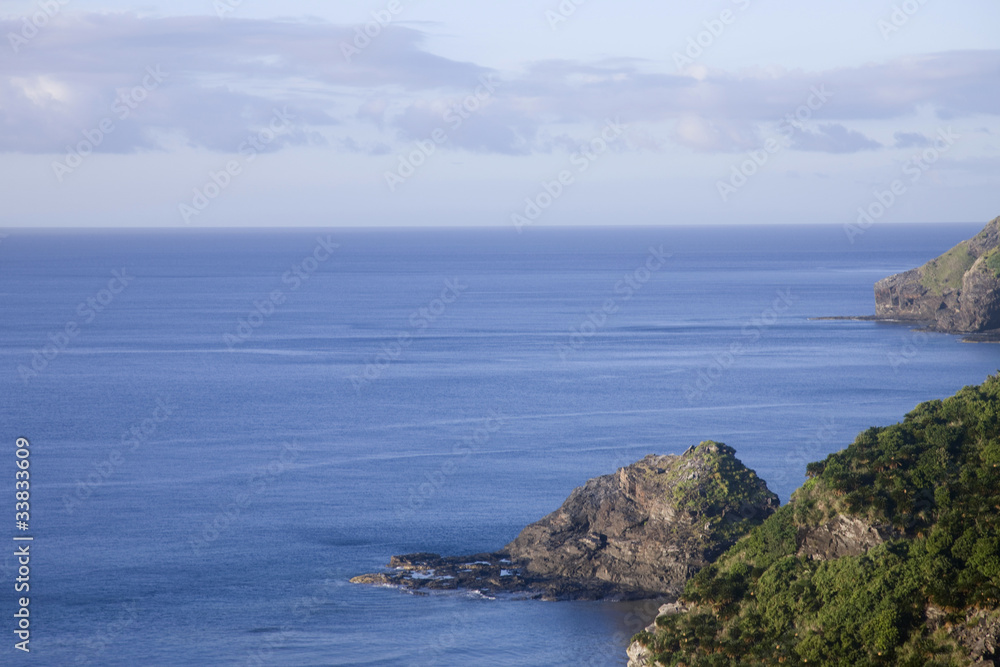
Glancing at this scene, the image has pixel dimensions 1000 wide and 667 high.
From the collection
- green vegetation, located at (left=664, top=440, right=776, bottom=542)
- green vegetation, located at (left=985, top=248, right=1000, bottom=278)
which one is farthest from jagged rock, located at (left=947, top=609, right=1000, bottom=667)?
green vegetation, located at (left=985, top=248, right=1000, bottom=278)

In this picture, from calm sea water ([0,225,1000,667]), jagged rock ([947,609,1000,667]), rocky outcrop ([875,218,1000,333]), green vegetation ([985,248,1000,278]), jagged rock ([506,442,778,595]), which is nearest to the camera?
jagged rock ([947,609,1000,667])

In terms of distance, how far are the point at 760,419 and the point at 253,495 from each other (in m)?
53.7

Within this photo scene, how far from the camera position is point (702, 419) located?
113812 mm

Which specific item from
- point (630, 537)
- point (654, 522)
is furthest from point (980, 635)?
point (630, 537)

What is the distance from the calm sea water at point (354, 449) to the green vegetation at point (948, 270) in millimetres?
13174

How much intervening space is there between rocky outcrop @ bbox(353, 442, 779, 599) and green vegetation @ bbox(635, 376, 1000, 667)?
1215cm

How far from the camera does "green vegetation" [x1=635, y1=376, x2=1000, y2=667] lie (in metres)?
38.3

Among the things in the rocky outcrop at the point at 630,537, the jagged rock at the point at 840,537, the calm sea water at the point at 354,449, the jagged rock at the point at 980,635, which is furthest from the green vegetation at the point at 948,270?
the jagged rock at the point at 980,635

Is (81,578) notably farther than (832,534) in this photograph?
Yes

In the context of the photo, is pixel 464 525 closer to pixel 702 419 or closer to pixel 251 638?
pixel 251 638

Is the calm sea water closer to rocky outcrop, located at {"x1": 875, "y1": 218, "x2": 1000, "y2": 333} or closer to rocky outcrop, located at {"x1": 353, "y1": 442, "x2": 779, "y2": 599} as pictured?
rocky outcrop, located at {"x1": 353, "y1": 442, "x2": 779, "y2": 599}

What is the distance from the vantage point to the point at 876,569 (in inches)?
1612

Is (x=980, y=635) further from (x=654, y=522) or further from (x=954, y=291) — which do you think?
(x=954, y=291)

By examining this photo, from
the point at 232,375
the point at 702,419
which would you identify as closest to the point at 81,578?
the point at 702,419
